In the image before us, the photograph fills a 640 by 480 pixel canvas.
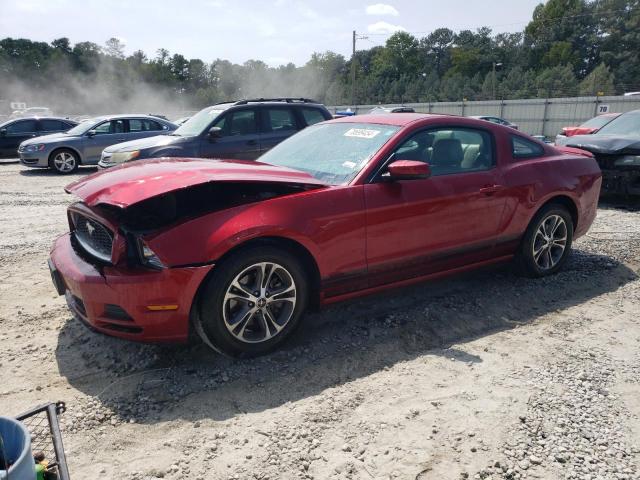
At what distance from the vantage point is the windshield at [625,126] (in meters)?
8.33

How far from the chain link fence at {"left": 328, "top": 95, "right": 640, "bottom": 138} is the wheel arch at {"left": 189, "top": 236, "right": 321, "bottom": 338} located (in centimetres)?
Result: 2686

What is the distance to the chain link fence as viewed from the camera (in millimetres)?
26406

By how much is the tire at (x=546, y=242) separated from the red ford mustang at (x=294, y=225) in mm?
20

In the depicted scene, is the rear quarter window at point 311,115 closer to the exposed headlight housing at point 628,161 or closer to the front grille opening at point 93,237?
the exposed headlight housing at point 628,161

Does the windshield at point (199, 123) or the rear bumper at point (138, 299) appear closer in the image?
the rear bumper at point (138, 299)

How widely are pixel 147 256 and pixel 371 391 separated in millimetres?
1533

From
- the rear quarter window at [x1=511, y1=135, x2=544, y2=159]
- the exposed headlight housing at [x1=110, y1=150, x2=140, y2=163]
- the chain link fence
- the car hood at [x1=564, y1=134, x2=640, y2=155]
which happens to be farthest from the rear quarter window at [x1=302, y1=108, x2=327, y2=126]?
the chain link fence

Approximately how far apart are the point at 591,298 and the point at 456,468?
109 inches

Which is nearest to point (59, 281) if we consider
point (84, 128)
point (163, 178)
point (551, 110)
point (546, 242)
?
point (163, 178)

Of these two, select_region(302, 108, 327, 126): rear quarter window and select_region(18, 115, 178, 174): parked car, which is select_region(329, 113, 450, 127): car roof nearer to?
select_region(302, 108, 327, 126): rear quarter window

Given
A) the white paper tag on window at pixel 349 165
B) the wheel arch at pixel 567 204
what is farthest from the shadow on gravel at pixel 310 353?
the white paper tag on window at pixel 349 165

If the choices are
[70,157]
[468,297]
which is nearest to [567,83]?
[70,157]

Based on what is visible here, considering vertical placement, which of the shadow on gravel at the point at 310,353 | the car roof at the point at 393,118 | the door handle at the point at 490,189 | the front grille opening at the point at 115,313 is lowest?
the shadow on gravel at the point at 310,353

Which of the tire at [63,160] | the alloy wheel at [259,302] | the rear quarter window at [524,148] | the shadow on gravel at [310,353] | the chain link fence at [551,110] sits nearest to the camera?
the shadow on gravel at [310,353]
